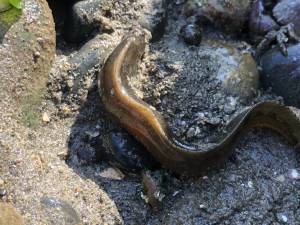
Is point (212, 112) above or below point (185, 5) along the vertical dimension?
below

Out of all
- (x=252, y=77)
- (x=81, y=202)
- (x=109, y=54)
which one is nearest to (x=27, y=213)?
(x=81, y=202)

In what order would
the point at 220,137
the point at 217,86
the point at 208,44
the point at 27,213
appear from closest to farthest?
the point at 27,213 → the point at 220,137 → the point at 217,86 → the point at 208,44

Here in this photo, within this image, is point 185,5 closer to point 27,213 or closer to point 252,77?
point 252,77

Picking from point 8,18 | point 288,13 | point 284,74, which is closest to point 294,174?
point 284,74

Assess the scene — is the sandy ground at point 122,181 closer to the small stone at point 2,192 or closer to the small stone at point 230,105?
the small stone at point 2,192

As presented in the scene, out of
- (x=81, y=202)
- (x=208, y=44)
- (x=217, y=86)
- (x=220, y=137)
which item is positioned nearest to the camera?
(x=81, y=202)

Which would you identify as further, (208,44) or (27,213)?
(208,44)

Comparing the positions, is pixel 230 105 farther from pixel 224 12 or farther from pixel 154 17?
pixel 154 17

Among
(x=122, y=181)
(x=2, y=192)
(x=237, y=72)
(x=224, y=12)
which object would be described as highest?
(x=224, y=12)
